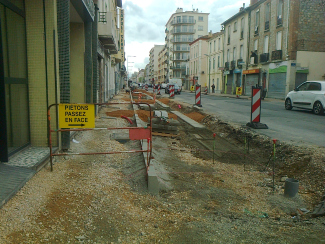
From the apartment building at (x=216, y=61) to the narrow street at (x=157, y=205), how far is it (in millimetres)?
44055

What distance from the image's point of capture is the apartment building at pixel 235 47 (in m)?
39.6

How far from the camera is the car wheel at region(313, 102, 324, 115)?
1445 cm

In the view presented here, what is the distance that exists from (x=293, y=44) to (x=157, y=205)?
28.2 m

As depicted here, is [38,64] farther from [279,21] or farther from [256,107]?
[279,21]

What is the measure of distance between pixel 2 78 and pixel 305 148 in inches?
253

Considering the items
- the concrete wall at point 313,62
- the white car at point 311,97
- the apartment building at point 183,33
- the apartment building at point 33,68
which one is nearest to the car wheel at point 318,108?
the white car at point 311,97

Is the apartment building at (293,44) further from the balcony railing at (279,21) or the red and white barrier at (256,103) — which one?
the red and white barrier at (256,103)

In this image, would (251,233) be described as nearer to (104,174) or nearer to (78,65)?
(104,174)

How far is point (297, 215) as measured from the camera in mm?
4285

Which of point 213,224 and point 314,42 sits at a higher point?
point 314,42

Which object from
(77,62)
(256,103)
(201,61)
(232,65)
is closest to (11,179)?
(77,62)

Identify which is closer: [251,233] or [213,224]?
[251,233]

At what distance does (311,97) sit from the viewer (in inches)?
598

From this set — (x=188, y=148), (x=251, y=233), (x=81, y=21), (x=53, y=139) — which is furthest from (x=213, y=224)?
(x=81, y=21)
